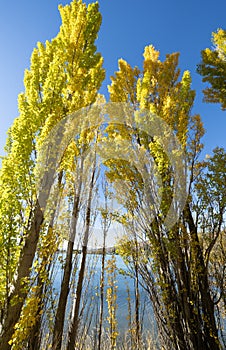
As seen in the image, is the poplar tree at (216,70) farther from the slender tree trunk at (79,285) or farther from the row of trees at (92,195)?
the slender tree trunk at (79,285)

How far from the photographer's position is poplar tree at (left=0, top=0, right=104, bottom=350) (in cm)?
267

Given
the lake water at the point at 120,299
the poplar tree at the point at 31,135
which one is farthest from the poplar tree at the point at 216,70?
the lake water at the point at 120,299

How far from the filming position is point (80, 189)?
4.81m

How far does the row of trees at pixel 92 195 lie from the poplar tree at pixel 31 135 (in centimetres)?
2

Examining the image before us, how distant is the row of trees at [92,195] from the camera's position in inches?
113

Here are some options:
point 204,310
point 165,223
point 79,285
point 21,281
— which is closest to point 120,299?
point 79,285

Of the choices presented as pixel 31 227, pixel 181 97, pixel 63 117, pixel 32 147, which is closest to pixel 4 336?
pixel 31 227

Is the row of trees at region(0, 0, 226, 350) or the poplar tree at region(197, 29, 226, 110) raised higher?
the poplar tree at region(197, 29, 226, 110)

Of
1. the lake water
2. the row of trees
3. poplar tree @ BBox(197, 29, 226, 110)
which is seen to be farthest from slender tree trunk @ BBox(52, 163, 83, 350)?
poplar tree @ BBox(197, 29, 226, 110)

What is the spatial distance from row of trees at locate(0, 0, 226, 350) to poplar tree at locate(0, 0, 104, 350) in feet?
0.05

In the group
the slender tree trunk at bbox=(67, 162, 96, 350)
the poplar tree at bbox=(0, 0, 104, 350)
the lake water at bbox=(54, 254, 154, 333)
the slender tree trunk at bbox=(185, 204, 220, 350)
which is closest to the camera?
the poplar tree at bbox=(0, 0, 104, 350)

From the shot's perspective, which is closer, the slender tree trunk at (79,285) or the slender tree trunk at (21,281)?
the slender tree trunk at (21,281)

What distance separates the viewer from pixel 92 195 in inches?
202

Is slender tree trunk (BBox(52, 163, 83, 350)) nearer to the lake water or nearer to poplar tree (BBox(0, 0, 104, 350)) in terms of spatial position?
the lake water
